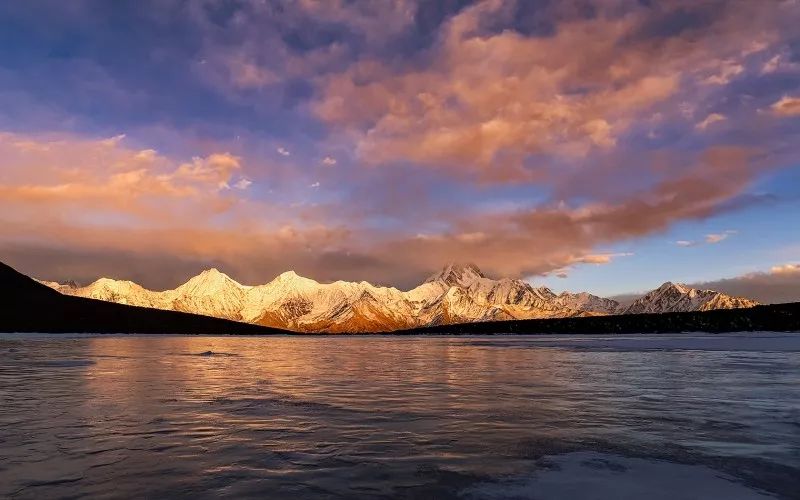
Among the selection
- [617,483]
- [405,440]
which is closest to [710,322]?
[405,440]

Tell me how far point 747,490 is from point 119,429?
1235 cm

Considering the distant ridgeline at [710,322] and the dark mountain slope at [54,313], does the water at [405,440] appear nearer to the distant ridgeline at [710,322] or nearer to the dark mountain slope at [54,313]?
the distant ridgeline at [710,322]

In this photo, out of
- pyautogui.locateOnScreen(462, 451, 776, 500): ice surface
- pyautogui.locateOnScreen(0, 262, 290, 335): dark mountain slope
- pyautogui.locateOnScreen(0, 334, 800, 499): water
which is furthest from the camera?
pyautogui.locateOnScreen(0, 262, 290, 335): dark mountain slope

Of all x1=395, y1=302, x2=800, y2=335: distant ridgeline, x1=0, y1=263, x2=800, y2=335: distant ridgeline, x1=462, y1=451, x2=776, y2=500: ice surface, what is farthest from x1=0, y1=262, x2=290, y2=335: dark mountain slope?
x1=462, y1=451, x2=776, y2=500: ice surface

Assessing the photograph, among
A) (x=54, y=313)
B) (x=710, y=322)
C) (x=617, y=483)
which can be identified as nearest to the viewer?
(x=617, y=483)

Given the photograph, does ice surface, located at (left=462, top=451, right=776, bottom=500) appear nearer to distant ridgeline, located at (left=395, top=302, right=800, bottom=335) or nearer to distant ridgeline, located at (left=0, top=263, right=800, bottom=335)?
distant ridgeline, located at (left=395, top=302, right=800, bottom=335)

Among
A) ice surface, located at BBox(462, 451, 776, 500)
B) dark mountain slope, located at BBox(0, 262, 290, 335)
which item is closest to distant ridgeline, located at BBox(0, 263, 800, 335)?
dark mountain slope, located at BBox(0, 262, 290, 335)

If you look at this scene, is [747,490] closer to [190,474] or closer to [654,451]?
[654,451]

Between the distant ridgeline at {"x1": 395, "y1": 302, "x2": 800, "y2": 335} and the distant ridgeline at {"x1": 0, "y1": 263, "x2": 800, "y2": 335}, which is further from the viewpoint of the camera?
the distant ridgeline at {"x1": 0, "y1": 263, "x2": 800, "y2": 335}

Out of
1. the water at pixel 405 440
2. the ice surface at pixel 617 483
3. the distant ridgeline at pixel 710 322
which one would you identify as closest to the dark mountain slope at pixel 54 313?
the distant ridgeline at pixel 710 322

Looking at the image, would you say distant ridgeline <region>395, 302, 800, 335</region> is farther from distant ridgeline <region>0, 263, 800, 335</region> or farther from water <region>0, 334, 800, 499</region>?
water <region>0, 334, 800, 499</region>

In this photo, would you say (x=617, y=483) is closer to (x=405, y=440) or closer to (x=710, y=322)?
(x=405, y=440)

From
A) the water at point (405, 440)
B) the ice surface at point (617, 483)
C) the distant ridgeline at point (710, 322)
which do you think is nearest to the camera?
the ice surface at point (617, 483)

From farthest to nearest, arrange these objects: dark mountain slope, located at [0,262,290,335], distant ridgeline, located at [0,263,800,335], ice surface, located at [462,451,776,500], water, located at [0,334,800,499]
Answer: dark mountain slope, located at [0,262,290,335] → distant ridgeline, located at [0,263,800,335] → water, located at [0,334,800,499] → ice surface, located at [462,451,776,500]
